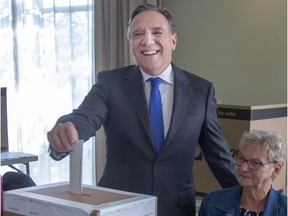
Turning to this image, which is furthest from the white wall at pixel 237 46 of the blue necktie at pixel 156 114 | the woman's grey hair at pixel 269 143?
the blue necktie at pixel 156 114

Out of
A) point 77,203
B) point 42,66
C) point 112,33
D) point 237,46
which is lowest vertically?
point 77,203

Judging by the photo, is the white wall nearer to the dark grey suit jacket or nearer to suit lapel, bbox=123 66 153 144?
the dark grey suit jacket

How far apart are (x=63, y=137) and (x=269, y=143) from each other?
2.82 ft

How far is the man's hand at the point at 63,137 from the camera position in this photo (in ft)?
3.77

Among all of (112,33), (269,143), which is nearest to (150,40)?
(269,143)

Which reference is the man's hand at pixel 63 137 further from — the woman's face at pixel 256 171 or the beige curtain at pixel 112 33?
the beige curtain at pixel 112 33

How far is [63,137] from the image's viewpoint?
117 cm

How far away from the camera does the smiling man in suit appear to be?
5.26ft

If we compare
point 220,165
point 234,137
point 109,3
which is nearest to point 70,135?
point 220,165

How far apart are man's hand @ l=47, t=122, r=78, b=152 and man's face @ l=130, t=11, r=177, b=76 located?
546 mm

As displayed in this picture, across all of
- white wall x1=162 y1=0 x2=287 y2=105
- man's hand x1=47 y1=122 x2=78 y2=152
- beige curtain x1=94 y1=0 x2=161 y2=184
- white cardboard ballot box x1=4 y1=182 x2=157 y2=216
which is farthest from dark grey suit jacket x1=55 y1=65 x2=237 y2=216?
beige curtain x1=94 y1=0 x2=161 y2=184

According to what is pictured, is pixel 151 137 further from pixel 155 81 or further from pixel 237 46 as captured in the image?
pixel 237 46

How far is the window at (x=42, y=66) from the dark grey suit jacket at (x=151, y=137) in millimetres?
2913

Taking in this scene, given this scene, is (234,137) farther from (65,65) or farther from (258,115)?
(65,65)
